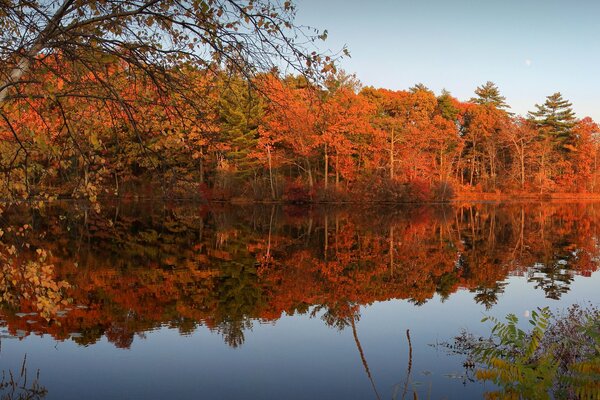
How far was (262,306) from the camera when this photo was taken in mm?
12305

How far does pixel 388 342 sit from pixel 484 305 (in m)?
4.18

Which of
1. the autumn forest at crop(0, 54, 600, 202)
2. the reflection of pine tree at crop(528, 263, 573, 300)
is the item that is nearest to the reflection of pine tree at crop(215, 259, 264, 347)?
the autumn forest at crop(0, 54, 600, 202)

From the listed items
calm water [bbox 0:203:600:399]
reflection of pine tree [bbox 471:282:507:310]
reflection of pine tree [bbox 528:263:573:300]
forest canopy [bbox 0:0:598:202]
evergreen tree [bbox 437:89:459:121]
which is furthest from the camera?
evergreen tree [bbox 437:89:459:121]

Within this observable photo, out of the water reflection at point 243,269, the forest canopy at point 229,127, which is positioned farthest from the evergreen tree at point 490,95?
the water reflection at point 243,269

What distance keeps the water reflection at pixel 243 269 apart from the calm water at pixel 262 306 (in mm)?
69

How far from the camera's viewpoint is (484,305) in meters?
12.9

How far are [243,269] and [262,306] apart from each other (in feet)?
14.2

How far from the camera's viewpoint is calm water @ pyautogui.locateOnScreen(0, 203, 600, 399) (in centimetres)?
788

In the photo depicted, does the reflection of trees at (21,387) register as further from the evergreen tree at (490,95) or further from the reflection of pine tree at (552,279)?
the evergreen tree at (490,95)

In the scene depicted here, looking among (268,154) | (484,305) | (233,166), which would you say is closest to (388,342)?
(484,305)

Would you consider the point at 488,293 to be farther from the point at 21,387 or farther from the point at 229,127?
the point at 229,127

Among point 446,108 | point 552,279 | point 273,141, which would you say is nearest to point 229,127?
point 273,141

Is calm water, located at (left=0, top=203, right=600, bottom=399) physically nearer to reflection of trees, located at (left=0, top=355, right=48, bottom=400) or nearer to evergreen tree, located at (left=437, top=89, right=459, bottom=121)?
reflection of trees, located at (left=0, top=355, right=48, bottom=400)

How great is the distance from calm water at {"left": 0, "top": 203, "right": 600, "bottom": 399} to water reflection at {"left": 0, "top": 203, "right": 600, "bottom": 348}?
0.07 metres
